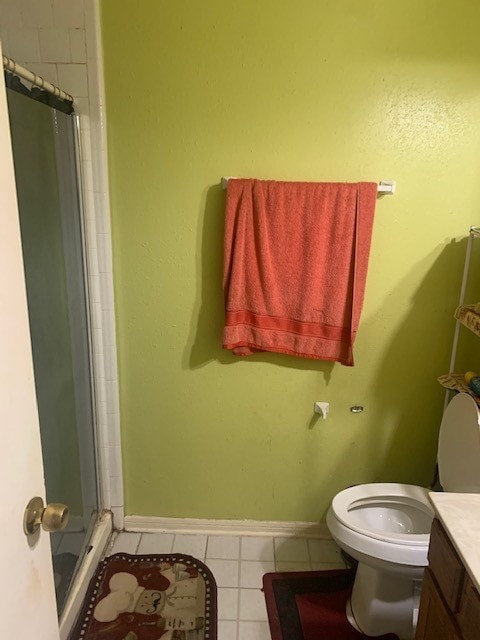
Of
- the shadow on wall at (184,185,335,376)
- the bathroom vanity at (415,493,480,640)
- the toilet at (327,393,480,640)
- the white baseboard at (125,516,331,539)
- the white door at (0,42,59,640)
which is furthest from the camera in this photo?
the white baseboard at (125,516,331,539)

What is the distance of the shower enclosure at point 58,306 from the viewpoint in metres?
1.36

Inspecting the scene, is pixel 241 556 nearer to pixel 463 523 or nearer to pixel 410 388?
pixel 410 388

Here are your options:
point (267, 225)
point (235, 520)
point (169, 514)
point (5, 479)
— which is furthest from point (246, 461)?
point (5, 479)

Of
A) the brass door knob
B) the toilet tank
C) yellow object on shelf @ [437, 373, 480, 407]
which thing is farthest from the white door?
yellow object on shelf @ [437, 373, 480, 407]

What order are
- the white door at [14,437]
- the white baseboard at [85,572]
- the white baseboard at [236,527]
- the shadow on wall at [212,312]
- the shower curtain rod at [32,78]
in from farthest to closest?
1. the white baseboard at [236,527]
2. the shadow on wall at [212,312]
3. the white baseboard at [85,572]
4. the shower curtain rod at [32,78]
5. the white door at [14,437]

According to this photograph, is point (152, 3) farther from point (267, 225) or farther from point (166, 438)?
point (166, 438)

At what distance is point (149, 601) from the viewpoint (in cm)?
172

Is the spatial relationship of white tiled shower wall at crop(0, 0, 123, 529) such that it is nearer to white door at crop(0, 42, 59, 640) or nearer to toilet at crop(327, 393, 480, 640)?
white door at crop(0, 42, 59, 640)

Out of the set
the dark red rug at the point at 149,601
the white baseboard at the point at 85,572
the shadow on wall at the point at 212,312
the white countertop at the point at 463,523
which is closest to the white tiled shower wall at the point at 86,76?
the shadow on wall at the point at 212,312

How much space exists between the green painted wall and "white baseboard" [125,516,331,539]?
5 centimetres

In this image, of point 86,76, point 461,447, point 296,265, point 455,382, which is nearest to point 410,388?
point 455,382

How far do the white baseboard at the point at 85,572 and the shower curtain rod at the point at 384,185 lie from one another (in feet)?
5.08

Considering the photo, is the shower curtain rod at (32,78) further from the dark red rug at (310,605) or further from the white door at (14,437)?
the dark red rug at (310,605)

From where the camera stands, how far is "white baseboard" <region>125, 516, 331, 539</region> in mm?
2076
